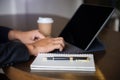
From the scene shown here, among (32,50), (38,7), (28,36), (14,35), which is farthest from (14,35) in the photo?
(38,7)

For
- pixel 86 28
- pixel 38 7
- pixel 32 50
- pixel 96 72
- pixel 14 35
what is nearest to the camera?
pixel 96 72

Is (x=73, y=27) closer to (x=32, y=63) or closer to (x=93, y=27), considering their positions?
(x=93, y=27)

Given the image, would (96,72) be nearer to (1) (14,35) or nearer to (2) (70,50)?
(2) (70,50)

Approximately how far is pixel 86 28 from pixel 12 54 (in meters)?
0.41

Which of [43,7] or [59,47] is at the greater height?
[59,47]

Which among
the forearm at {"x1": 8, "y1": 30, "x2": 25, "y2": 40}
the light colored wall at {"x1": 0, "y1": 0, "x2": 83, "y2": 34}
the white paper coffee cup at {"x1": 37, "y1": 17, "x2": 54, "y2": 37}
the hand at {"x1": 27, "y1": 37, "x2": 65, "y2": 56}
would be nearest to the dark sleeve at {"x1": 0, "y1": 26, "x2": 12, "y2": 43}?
the forearm at {"x1": 8, "y1": 30, "x2": 25, "y2": 40}

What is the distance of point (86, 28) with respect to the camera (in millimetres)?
1099

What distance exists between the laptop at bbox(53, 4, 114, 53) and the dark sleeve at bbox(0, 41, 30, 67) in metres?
0.20

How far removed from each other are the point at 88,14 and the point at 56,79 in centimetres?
53

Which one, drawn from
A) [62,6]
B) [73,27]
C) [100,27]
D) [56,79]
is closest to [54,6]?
[62,6]

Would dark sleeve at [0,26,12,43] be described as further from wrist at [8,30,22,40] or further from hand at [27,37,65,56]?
hand at [27,37,65,56]

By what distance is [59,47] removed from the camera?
98 centimetres

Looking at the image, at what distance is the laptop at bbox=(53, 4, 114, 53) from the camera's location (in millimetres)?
1006

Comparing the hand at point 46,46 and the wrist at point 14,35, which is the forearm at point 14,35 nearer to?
the wrist at point 14,35
